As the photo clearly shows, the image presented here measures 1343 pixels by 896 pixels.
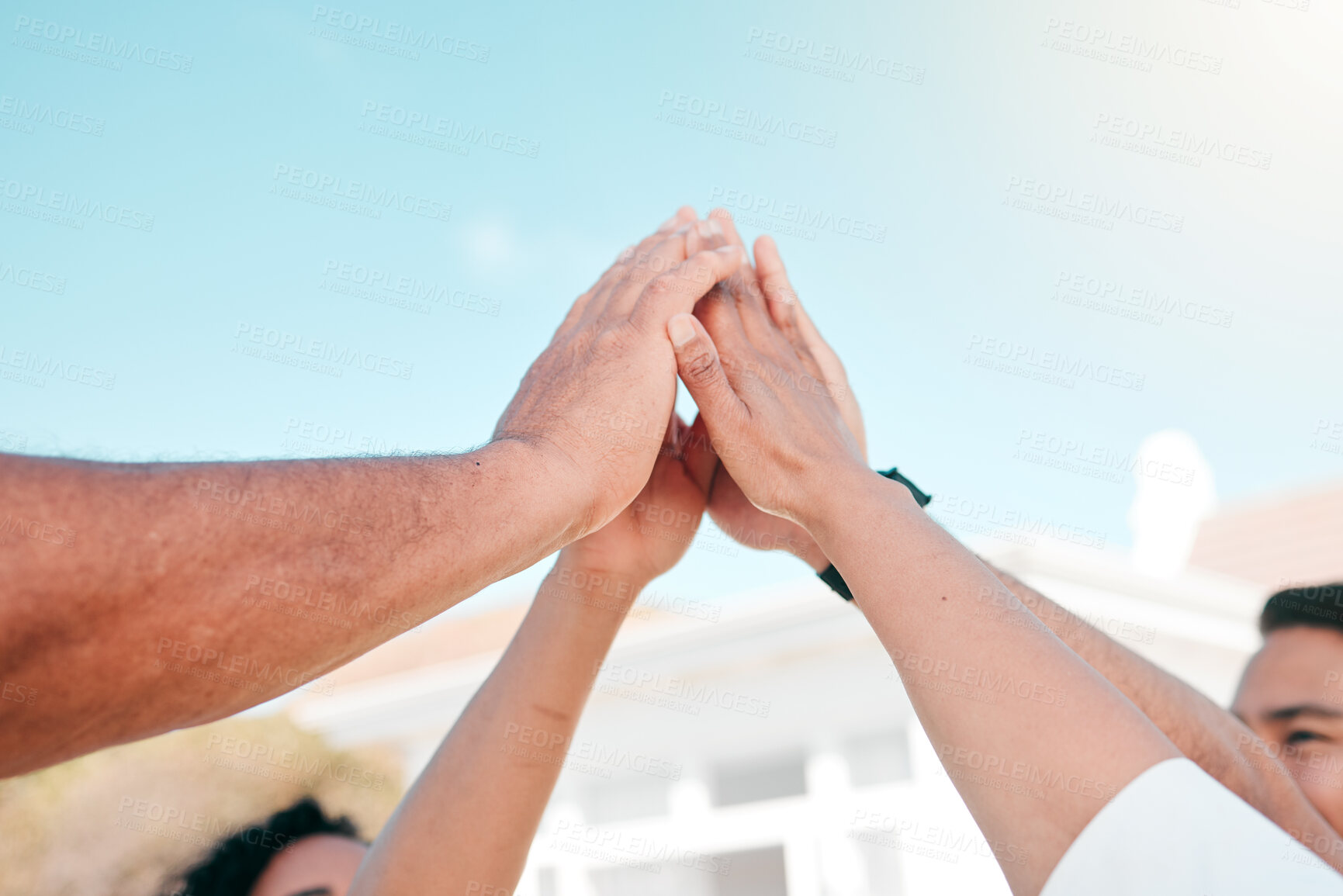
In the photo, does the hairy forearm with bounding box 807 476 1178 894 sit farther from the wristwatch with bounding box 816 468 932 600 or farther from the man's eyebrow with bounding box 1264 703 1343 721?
the man's eyebrow with bounding box 1264 703 1343 721

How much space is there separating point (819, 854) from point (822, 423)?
22.2 feet

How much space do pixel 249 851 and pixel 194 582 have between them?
9.36ft

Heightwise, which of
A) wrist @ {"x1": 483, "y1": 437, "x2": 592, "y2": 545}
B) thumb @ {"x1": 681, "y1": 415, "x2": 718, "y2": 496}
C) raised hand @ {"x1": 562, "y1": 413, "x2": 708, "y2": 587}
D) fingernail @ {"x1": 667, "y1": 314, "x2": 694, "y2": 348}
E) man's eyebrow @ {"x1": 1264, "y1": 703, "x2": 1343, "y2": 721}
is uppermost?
fingernail @ {"x1": 667, "y1": 314, "x2": 694, "y2": 348}

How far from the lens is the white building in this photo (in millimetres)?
7105

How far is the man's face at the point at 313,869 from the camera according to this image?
2.79m

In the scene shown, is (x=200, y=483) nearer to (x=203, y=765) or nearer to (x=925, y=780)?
(x=925, y=780)

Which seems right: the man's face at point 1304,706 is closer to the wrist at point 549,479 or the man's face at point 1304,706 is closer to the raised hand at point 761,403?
the raised hand at point 761,403

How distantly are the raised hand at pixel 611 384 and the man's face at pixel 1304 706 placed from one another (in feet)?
6.69

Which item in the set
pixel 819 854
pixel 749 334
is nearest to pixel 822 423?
pixel 749 334

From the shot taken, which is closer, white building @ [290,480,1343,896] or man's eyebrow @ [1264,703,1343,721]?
Result: man's eyebrow @ [1264,703,1343,721]

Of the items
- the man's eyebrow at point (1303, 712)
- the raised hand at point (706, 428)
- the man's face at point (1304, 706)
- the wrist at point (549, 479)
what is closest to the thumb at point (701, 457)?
the raised hand at point (706, 428)

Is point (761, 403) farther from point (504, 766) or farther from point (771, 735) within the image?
point (771, 735)

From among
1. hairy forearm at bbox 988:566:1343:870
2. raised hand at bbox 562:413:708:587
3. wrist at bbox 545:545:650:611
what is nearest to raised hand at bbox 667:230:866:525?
raised hand at bbox 562:413:708:587

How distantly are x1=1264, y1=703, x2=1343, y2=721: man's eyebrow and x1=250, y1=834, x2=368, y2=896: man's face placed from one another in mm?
2877
